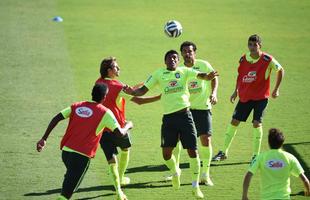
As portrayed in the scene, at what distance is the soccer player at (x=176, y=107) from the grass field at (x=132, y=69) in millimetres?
832

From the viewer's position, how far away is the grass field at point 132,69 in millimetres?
12008

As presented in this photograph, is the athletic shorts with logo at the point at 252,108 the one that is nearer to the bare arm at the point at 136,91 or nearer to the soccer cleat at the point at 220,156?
the soccer cleat at the point at 220,156

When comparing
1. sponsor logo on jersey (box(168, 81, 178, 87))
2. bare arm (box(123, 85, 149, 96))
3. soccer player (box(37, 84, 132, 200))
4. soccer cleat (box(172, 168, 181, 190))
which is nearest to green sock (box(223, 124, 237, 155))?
soccer cleat (box(172, 168, 181, 190))

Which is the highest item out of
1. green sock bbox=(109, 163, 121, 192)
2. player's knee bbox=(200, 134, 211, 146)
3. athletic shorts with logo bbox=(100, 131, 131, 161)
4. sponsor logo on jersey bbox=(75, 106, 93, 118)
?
sponsor logo on jersey bbox=(75, 106, 93, 118)

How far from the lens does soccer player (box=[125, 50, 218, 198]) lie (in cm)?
1087

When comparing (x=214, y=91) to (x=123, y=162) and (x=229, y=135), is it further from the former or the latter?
(x=123, y=162)

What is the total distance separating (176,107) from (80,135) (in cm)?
212

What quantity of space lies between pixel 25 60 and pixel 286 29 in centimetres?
1044

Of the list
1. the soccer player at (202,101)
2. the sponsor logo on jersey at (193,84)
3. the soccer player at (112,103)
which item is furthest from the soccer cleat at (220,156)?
the soccer player at (112,103)

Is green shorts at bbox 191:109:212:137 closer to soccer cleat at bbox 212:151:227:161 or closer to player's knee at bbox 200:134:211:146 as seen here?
player's knee at bbox 200:134:211:146

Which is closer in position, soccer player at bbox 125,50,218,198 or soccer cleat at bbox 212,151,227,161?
soccer player at bbox 125,50,218,198

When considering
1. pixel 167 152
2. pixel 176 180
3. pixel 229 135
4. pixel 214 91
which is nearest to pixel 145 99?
pixel 167 152

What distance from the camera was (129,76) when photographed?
19.1 meters

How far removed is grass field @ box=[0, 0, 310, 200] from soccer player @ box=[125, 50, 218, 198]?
0.83 m
